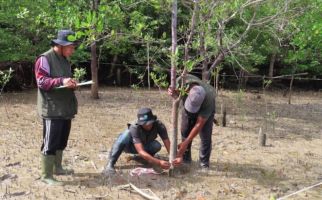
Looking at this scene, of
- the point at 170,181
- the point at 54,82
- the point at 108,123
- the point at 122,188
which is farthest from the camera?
the point at 108,123

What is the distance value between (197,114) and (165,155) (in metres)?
1.11

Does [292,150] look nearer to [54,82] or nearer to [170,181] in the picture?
[170,181]

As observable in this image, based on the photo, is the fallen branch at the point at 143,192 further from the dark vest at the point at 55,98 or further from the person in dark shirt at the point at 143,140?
the dark vest at the point at 55,98

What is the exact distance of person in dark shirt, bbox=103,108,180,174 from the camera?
532 cm

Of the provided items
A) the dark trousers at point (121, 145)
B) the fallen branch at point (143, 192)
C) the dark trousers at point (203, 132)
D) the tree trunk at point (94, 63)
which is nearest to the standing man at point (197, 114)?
the dark trousers at point (203, 132)

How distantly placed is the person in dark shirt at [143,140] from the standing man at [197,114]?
31 cm

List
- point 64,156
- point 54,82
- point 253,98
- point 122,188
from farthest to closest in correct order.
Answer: point 253,98, point 64,156, point 122,188, point 54,82

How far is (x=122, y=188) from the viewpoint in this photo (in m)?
5.04

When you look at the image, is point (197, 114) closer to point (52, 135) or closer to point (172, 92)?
point (172, 92)

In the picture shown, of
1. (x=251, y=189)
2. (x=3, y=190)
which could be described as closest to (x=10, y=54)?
(x=3, y=190)

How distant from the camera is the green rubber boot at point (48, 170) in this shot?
497cm

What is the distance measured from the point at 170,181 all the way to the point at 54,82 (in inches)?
73.9

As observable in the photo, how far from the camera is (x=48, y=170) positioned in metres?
5.03

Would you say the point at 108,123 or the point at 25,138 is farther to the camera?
the point at 108,123
